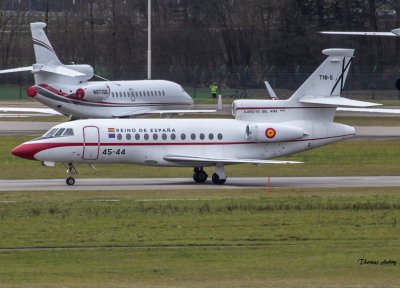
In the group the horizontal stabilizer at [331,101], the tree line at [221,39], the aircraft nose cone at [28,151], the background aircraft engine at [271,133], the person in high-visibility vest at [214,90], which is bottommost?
the person in high-visibility vest at [214,90]

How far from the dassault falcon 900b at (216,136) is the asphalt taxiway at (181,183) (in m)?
0.69

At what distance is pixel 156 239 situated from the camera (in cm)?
2405

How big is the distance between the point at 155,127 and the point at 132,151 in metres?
1.23

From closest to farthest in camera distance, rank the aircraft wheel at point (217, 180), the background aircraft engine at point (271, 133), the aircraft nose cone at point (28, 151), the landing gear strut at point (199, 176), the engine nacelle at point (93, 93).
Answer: the aircraft nose cone at point (28, 151)
the aircraft wheel at point (217, 180)
the background aircraft engine at point (271, 133)
the landing gear strut at point (199, 176)
the engine nacelle at point (93, 93)

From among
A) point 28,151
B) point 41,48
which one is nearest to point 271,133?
point 28,151

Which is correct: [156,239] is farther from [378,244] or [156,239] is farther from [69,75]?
[69,75]

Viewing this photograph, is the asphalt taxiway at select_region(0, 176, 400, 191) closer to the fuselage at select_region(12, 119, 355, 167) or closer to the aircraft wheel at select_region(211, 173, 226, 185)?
the aircraft wheel at select_region(211, 173, 226, 185)

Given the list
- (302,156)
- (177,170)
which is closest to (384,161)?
(302,156)

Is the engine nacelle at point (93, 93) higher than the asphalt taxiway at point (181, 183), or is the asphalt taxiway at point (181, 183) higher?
the asphalt taxiway at point (181, 183)

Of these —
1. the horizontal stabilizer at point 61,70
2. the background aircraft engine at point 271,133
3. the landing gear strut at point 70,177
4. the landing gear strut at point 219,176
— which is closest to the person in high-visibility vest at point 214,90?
the horizontal stabilizer at point 61,70

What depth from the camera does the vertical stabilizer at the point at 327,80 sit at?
38688mm

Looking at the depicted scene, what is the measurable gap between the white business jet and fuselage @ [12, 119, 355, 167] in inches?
989

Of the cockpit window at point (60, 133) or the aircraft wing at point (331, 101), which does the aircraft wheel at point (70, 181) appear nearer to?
the cockpit window at point (60, 133)

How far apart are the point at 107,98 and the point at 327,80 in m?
27.1
